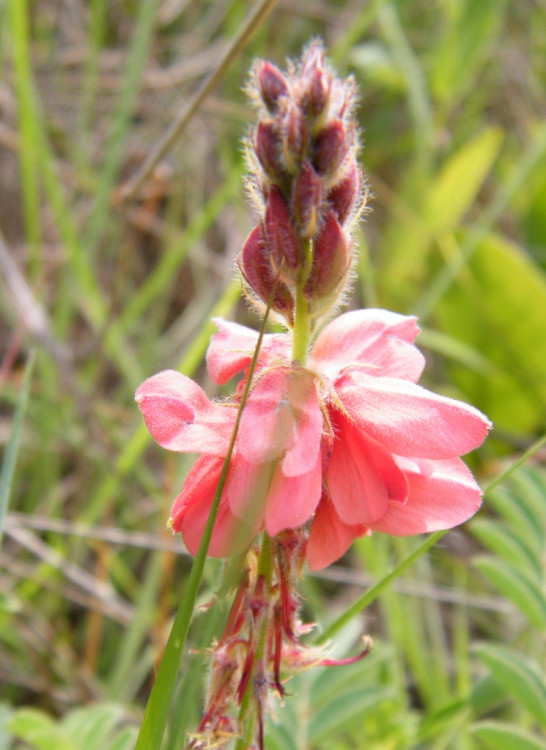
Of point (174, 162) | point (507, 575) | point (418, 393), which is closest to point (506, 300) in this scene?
point (174, 162)

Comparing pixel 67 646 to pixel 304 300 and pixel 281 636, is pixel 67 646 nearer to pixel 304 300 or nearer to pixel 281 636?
pixel 281 636

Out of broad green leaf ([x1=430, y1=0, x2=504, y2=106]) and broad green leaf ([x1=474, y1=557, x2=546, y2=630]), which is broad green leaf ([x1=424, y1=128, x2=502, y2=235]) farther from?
broad green leaf ([x1=474, y1=557, x2=546, y2=630])

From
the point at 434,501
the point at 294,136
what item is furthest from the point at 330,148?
the point at 434,501

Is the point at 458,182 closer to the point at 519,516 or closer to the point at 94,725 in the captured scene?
the point at 519,516

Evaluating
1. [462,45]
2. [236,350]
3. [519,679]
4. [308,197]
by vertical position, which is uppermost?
[462,45]

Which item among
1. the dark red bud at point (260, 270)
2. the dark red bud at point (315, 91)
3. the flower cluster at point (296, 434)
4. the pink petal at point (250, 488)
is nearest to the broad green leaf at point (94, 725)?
the flower cluster at point (296, 434)

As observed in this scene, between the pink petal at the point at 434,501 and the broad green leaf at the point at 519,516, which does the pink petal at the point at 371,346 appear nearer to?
the pink petal at the point at 434,501
